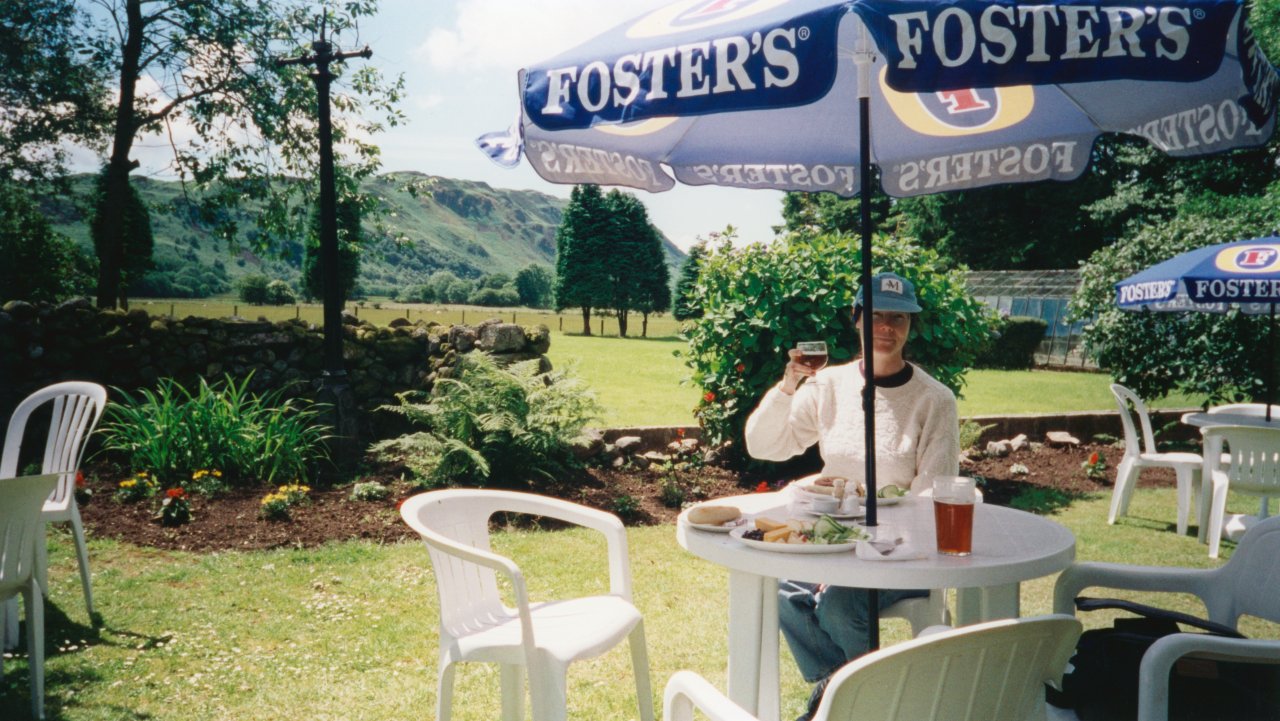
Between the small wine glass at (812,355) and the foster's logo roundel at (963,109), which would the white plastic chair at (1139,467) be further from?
the small wine glass at (812,355)

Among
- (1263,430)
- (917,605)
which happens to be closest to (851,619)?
(917,605)

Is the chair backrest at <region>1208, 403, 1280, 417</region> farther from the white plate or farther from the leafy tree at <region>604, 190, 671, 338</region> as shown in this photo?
the leafy tree at <region>604, 190, 671, 338</region>

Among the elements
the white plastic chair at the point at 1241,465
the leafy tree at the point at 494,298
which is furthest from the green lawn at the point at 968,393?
the leafy tree at the point at 494,298

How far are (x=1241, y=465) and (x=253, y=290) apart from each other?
187 feet

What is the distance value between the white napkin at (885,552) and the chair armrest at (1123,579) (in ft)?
1.77

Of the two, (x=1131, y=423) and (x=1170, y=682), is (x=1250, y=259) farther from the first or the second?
(x=1170, y=682)

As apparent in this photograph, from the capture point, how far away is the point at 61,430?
440cm

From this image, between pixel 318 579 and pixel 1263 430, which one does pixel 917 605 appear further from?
pixel 1263 430

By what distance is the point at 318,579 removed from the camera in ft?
15.4

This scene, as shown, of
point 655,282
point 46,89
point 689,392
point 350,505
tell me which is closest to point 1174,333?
point 689,392

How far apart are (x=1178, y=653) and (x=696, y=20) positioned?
1965 millimetres

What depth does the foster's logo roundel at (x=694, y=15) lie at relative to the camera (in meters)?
2.20

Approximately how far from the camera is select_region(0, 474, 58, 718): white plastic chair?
2.86m

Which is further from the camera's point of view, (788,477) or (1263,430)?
(788,477)
